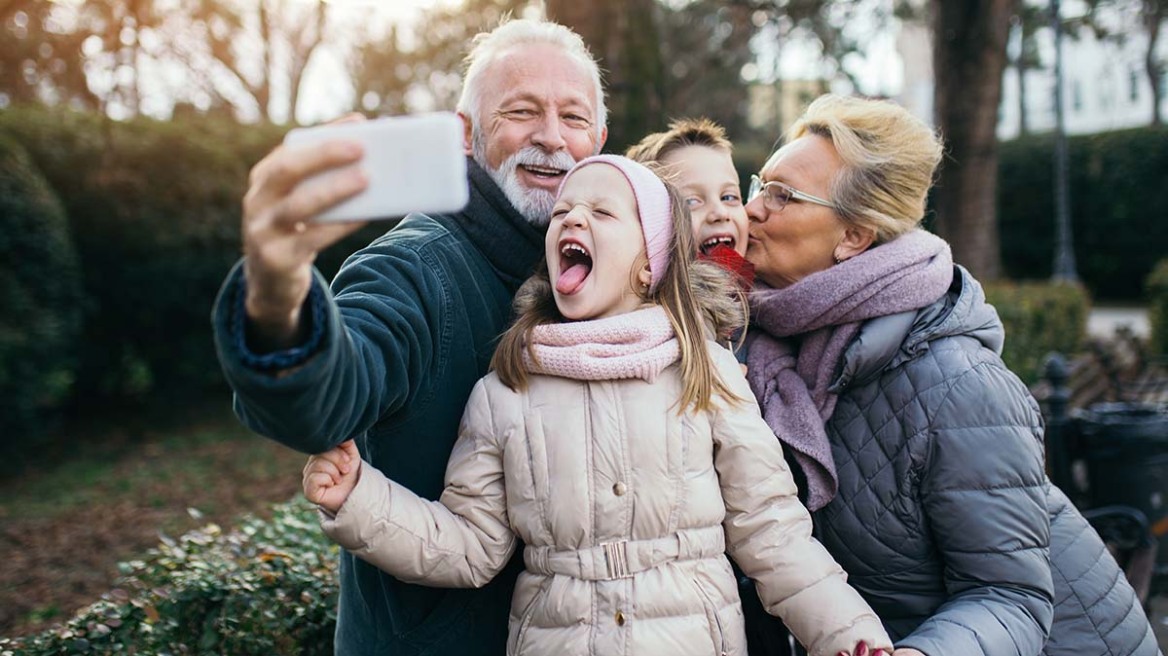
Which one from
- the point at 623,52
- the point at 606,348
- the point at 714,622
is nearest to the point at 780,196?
the point at 606,348

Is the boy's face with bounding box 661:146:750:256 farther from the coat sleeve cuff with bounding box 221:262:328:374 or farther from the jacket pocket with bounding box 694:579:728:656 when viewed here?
the coat sleeve cuff with bounding box 221:262:328:374

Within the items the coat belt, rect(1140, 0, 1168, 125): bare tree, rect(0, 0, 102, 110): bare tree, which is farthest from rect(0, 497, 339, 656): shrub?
rect(1140, 0, 1168, 125): bare tree

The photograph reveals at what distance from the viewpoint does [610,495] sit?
6.77 ft

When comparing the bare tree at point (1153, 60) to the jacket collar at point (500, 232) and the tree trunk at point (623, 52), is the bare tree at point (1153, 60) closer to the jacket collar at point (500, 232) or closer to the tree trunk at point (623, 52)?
the tree trunk at point (623, 52)

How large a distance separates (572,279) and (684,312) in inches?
11.2

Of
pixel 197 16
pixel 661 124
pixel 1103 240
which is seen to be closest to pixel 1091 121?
pixel 1103 240

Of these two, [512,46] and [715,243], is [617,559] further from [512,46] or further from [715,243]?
[512,46]

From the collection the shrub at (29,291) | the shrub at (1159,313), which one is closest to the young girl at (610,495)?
the shrub at (29,291)

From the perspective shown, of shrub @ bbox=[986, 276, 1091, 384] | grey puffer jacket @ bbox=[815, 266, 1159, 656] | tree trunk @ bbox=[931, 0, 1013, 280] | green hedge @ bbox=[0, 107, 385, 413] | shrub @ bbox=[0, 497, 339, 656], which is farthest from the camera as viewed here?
tree trunk @ bbox=[931, 0, 1013, 280]

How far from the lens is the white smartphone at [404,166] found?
1.39 metres

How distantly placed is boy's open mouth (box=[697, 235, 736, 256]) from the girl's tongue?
622 mm

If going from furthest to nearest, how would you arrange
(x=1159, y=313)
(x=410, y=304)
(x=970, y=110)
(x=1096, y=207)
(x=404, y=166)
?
(x=1096, y=207) → (x=1159, y=313) → (x=970, y=110) → (x=410, y=304) → (x=404, y=166)

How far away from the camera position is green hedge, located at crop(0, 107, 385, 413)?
9.86 metres

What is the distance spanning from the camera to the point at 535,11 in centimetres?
1689
